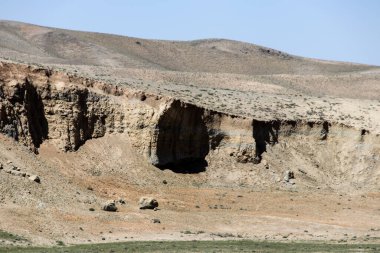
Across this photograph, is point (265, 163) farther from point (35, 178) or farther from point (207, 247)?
point (207, 247)

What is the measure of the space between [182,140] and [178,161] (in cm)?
161

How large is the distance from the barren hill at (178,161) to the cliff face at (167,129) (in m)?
0.08

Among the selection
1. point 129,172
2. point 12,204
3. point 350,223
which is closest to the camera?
point 12,204

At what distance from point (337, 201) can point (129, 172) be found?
14.3m

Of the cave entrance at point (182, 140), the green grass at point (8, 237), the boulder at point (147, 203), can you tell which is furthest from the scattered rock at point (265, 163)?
the green grass at point (8, 237)

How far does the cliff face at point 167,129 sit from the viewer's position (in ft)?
165

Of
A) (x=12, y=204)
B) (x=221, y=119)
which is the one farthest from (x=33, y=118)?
(x=221, y=119)

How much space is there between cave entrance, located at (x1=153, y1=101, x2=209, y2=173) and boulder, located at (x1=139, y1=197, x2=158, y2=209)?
20.9ft

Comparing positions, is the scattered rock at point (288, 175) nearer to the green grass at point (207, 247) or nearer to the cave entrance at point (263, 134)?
the cave entrance at point (263, 134)

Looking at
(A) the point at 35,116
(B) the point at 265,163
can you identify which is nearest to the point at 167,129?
(B) the point at 265,163

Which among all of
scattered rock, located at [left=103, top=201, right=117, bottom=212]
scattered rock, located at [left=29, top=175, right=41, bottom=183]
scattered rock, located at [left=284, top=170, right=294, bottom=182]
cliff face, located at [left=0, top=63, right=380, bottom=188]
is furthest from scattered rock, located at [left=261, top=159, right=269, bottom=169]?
scattered rock, located at [left=29, top=175, right=41, bottom=183]

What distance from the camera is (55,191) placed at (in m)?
44.7

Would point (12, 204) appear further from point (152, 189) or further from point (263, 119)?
point (263, 119)

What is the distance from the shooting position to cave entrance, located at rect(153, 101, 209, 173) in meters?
54.0
